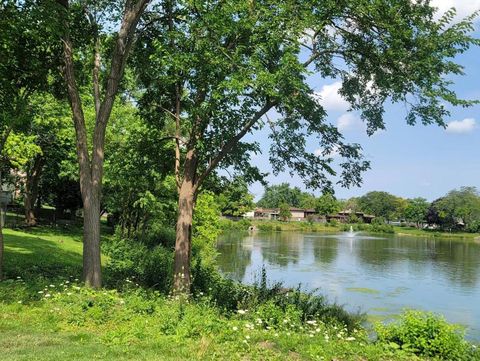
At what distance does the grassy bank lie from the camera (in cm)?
653

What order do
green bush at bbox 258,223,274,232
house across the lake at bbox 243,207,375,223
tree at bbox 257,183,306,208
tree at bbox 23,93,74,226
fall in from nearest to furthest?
tree at bbox 23,93,74,226 → green bush at bbox 258,223,274,232 → house across the lake at bbox 243,207,375,223 → tree at bbox 257,183,306,208

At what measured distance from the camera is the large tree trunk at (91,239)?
11.0m

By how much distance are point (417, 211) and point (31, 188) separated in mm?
120136

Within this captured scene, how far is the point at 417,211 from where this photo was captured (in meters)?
133

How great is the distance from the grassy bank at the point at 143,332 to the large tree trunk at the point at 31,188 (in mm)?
21708

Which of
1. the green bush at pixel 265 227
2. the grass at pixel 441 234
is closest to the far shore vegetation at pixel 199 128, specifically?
the green bush at pixel 265 227

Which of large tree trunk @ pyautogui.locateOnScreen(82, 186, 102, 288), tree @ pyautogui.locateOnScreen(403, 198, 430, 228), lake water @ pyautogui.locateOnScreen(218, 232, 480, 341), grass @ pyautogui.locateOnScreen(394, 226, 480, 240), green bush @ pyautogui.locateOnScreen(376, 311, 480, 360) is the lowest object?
lake water @ pyautogui.locateOnScreen(218, 232, 480, 341)

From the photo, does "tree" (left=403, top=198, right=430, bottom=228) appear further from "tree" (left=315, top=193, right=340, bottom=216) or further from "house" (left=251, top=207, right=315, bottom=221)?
"house" (left=251, top=207, right=315, bottom=221)

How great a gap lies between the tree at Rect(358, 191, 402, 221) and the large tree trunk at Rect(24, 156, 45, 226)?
5241 inches

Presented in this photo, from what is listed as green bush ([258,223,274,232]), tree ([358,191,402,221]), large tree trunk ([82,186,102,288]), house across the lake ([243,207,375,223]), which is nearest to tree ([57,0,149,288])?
large tree trunk ([82,186,102,288])

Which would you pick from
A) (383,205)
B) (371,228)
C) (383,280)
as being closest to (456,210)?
(371,228)

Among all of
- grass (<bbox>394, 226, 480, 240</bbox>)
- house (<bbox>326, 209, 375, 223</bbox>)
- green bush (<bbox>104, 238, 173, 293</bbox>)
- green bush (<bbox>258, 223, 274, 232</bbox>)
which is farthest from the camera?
house (<bbox>326, 209, 375, 223</bbox>)

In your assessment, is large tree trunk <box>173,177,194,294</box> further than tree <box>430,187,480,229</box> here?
No

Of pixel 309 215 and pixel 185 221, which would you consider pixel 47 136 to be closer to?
pixel 185 221
